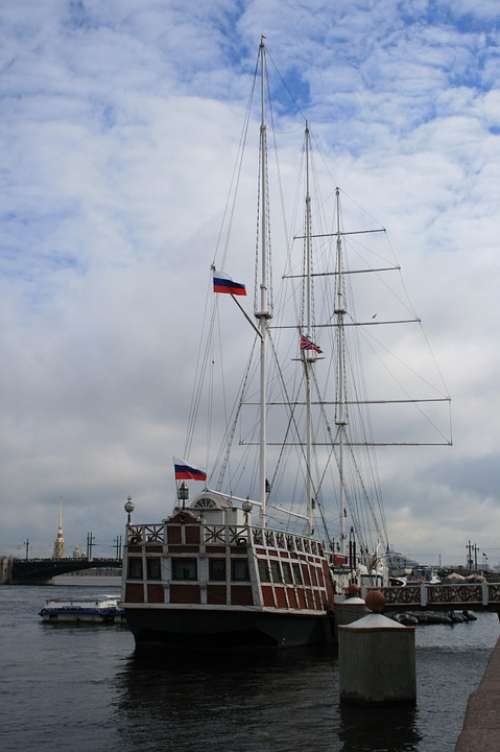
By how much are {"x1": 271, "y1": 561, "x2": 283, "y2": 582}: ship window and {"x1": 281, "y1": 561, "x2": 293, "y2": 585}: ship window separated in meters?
0.58

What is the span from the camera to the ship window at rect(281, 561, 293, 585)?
44.1 m

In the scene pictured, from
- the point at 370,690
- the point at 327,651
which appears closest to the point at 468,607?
the point at 327,651

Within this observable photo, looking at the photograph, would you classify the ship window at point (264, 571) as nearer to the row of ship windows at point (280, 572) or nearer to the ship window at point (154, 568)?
the row of ship windows at point (280, 572)

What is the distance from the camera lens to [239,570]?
4097 centimetres

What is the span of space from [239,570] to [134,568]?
5.02 meters

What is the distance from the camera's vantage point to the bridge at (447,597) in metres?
51.9

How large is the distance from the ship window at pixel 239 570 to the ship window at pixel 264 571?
0.70 m

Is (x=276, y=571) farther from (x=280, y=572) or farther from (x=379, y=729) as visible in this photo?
(x=379, y=729)

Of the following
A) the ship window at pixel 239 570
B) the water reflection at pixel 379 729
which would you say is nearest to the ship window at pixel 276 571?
the ship window at pixel 239 570

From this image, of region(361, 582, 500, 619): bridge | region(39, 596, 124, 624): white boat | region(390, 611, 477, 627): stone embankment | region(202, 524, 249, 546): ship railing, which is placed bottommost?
region(390, 611, 477, 627): stone embankment

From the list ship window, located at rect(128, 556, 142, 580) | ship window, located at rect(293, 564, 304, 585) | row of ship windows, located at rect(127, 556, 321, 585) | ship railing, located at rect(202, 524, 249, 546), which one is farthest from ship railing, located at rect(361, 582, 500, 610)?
ship window, located at rect(128, 556, 142, 580)

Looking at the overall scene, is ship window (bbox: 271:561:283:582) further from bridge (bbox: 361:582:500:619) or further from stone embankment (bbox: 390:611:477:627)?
stone embankment (bbox: 390:611:477:627)

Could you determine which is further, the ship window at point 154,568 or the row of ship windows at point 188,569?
the ship window at point 154,568

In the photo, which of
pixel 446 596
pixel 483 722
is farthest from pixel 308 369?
pixel 483 722
